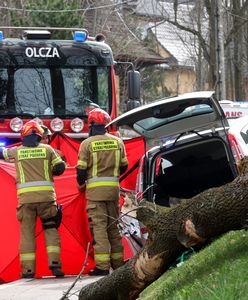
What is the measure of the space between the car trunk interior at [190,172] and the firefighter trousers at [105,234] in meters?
0.58

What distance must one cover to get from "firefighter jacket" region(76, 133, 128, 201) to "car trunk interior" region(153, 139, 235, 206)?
518mm

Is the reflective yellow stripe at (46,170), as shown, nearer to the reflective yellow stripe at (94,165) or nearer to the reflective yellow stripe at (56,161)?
the reflective yellow stripe at (56,161)

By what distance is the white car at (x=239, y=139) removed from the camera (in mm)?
7804

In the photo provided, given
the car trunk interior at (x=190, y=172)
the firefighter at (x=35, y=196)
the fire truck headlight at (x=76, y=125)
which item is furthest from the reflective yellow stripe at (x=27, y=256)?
the fire truck headlight at (x=76, y=125)

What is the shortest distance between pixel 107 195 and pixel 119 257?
2.51 feet

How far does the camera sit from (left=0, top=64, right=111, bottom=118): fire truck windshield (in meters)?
12.6

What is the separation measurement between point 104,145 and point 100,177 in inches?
14.3

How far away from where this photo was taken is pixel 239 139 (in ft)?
25.8

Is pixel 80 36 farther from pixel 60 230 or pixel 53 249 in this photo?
pixel 53 249

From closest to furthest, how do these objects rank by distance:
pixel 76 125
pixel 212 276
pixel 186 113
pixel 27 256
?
pixel 212 276 < pixel 186 113 < pixel 27 256 < pixel 76 125

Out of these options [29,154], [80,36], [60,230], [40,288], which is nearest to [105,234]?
[60,230]

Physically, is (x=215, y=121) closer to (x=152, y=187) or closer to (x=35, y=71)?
(x=152, y=187)

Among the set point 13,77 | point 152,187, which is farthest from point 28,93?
point 152,187

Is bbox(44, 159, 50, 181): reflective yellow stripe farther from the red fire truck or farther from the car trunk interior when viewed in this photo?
the red fire truck
